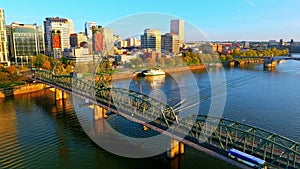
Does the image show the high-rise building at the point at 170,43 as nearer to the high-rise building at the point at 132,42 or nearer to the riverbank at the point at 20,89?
the high-rise building at the point at 132,42

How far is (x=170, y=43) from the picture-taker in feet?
261

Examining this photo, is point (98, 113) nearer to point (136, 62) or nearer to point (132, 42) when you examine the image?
point (136, 62)

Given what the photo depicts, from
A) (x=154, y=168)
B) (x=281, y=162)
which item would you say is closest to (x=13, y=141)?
(x=154, y=168)

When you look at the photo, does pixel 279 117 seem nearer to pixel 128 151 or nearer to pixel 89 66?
pixel 128 151

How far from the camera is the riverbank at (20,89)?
2274 centimetres

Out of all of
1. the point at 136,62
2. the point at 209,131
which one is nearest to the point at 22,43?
the point at 136,62

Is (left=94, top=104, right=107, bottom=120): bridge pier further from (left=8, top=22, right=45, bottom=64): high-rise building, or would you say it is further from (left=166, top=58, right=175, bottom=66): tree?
(left=8, top=22, right=45, bottom=64): high-rise building

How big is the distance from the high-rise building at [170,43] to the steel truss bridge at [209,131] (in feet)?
213

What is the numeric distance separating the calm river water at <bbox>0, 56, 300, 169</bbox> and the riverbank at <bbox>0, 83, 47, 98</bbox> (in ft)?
3.70

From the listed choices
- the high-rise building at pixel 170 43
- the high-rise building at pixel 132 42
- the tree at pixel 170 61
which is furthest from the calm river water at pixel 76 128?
the high-rise building at pixel 132 42

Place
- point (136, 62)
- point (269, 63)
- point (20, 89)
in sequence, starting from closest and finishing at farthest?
point (20, 89) < point (136, 62) < point (269, 63)

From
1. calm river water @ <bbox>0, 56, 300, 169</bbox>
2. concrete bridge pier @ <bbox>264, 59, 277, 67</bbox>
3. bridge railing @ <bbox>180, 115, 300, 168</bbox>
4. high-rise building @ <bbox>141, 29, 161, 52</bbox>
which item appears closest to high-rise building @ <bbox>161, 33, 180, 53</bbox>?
high-rise building @ <bbox>141, 29, 161, 52</bbox>

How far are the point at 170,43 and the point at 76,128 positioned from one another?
6798 centimetres

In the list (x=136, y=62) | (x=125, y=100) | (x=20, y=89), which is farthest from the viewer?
(x=136, y=62)
